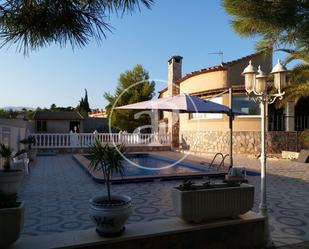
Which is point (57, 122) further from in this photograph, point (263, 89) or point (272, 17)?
point (272, 17)

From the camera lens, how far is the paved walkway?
639 cm

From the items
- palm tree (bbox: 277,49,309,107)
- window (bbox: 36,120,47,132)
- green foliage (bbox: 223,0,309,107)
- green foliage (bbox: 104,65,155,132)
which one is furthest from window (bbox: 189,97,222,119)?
window (bbox: 36,120,47,132)

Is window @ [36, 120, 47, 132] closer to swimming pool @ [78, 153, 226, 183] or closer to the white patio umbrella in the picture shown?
swimming pool @ [78, 153, 226, 183]

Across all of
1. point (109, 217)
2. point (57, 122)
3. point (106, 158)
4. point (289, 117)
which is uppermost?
point (57, 122)

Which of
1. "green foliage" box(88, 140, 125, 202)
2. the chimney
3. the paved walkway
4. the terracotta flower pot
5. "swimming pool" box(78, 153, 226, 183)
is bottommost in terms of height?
the paved walkway

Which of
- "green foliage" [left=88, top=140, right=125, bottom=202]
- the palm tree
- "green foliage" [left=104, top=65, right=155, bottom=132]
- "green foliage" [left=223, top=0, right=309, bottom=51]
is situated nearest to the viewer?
"green foliage" [left=223, top=0, right=309, bottom=51]

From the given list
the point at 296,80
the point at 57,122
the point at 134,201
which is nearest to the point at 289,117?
the point at 296,80

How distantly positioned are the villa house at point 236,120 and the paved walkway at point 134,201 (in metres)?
7.26

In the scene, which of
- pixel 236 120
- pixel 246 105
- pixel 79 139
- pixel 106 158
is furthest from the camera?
pixel 79 139

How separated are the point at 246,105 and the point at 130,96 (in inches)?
668

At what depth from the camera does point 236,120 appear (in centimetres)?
2155

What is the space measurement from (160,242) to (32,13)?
137 inches

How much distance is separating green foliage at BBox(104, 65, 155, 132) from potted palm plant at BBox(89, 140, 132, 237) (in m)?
28.8

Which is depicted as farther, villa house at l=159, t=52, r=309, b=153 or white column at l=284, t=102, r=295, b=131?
white column at l=284, t=102, r=295, b=131
